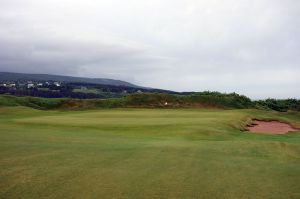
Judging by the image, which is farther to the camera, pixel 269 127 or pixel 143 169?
pixel 269 127

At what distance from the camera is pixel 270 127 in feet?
132

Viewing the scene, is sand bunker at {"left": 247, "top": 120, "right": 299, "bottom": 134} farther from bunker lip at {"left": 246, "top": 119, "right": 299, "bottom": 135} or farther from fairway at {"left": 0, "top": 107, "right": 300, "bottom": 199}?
fairway at {"left": 0, "top": 107, "right": 300, "bottom": 199}

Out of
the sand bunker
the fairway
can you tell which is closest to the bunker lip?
the sand bunker

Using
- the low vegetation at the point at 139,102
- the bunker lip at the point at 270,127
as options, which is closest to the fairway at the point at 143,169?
the bunker lip at the point at 270,127

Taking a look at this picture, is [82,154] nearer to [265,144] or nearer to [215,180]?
[215,180]

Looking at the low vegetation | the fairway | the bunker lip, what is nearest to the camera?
the fairway

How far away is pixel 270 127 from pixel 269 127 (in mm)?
109

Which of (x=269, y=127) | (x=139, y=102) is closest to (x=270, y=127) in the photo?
(x=269, y=127)

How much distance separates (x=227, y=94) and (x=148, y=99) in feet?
52.5

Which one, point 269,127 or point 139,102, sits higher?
point 139,102

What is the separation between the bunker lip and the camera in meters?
36.9

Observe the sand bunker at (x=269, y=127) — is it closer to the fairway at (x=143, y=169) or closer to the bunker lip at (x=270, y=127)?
the bunker lip at (x=270, y=127)

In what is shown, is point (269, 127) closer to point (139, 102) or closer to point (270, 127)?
point (270, 127)

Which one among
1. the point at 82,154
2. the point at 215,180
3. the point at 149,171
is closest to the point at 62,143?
the point at 82,154
